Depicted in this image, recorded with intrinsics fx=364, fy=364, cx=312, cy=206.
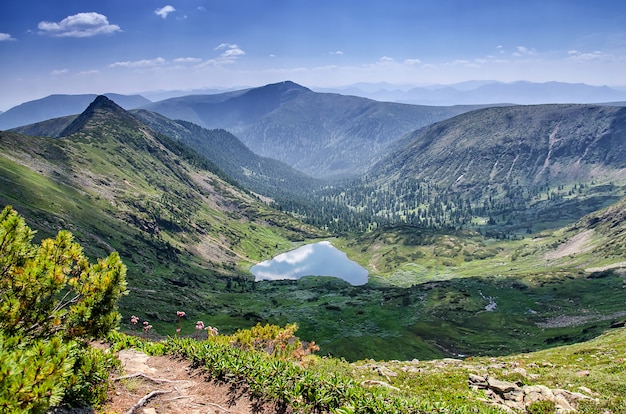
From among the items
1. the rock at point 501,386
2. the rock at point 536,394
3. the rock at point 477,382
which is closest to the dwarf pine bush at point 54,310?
the rock at point 536,394

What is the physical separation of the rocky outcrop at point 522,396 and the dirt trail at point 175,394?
18246 mm

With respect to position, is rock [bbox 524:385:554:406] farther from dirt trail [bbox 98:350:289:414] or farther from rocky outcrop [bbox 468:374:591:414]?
dirt trail [bbox 98:350:289:414]

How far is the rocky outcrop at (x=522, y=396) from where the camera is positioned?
25.6m

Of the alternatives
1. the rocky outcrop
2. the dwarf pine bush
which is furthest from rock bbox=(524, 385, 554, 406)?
the dwarf pine bush

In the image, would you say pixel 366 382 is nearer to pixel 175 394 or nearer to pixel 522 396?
pixel 522 396

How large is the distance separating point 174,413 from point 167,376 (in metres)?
4.90

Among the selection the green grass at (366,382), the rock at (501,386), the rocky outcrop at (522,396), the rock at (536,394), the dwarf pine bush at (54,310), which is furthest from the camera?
the rock at (501,386)

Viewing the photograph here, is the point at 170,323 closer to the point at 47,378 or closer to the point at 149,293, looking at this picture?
the point at 149,293

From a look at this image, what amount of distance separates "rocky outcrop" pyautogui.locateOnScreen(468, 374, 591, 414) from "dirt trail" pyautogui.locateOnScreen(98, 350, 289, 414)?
18246 millimetres

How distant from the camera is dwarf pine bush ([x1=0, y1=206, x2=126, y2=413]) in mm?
10156

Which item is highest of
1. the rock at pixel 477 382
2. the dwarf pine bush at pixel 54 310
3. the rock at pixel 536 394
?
the dwarf pine bush at pixel 54 310

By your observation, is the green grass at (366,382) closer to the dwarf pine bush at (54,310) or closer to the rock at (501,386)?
the rock at (501,386)

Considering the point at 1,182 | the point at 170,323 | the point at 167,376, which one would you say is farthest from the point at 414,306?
the point at 1,182

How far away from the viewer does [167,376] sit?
21641 mm
